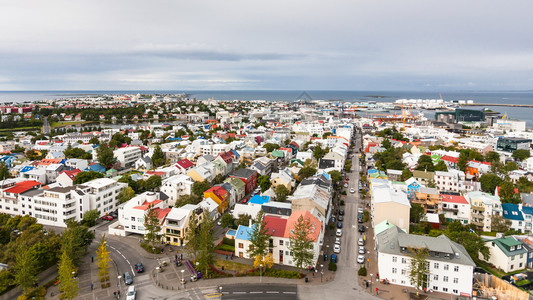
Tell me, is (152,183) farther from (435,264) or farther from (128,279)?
(435,264)

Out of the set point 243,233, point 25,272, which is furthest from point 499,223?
point 25,272

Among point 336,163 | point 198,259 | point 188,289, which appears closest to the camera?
point 188,289

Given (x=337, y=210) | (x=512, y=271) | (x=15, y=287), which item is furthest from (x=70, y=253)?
(x=512, y=271)

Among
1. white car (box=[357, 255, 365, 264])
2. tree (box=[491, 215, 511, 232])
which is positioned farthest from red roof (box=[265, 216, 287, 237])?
tree (box=[491, 215, 511, 232])

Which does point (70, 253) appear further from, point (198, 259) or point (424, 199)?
point (424, 199)

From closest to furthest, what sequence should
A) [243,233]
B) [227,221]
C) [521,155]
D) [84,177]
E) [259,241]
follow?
[259,241]
[243,233]
[227,221]
[84,177]
[521,155]

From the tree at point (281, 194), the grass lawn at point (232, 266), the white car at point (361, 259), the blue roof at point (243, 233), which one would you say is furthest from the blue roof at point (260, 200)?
the white car at point (361, 259)
